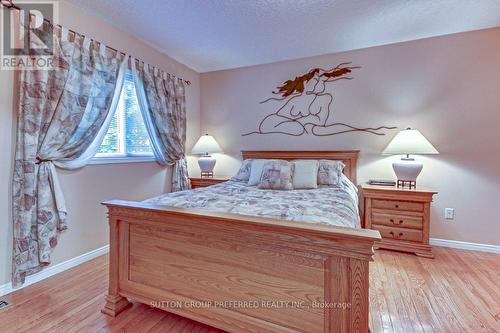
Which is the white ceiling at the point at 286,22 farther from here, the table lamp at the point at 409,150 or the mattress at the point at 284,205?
the mattress at the point at 284,205

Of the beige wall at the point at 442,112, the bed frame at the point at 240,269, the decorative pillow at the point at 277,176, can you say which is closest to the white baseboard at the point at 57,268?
the bed frame at the point at 240,269

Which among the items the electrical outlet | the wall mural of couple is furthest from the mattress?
the electrical outlet

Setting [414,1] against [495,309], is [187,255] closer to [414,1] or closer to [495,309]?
[495,309]

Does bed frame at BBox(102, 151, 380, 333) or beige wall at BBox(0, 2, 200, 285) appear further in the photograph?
beige wall at BBox(0, 2, 200, 285)

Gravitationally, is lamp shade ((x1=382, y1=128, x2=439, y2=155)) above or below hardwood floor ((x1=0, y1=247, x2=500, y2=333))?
above

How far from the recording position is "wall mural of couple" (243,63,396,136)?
3.24 meters

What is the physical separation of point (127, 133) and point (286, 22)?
6.96 feet

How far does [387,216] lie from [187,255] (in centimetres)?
227

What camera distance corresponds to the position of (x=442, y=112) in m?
2.80

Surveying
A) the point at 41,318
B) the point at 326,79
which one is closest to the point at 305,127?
the point at 326,79

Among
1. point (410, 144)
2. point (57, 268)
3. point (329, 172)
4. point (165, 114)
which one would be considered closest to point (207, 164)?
point (165, 114)

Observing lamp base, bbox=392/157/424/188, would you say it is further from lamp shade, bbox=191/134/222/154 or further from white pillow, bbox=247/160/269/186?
lamp shade, bbox=191/134/222/154

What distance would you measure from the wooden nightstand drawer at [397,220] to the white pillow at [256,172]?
135 centimetres

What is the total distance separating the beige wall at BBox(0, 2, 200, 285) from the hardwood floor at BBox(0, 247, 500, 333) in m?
0.27
